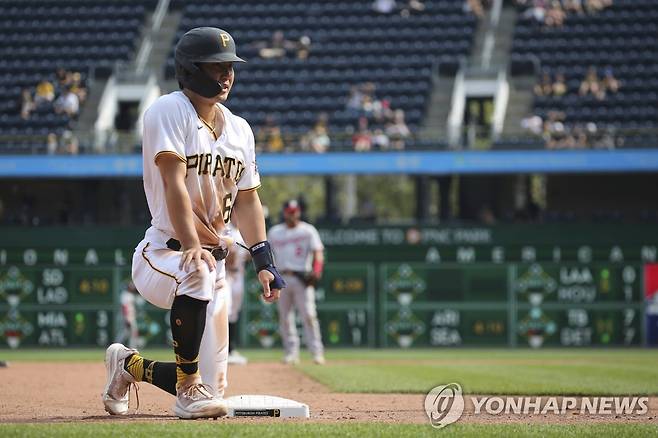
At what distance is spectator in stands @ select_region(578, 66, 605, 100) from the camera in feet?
89.6

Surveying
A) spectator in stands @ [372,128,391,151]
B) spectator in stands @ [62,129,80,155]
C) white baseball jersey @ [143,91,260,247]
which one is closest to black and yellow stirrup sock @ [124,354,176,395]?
white baseball jersey @ [143,91,260,247]

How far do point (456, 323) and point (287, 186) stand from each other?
2986 cm

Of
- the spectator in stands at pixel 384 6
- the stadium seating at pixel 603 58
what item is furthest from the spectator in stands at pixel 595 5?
the spectator in stands at pixel 384 6

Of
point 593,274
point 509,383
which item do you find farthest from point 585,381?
point 593,274

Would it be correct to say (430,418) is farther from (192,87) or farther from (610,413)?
(192,87)

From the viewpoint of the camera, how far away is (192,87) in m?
6.96

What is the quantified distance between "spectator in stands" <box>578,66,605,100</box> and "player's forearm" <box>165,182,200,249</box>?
855 inches

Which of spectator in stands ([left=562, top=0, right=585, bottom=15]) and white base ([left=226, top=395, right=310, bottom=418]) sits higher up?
spectator in stands ([left=562, top=0, right=585, bottom=15])

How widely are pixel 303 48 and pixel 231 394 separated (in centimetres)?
1988

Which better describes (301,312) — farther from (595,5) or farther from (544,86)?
(595,5)

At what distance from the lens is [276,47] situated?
29.6 m

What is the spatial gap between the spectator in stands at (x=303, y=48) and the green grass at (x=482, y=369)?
9771 mm

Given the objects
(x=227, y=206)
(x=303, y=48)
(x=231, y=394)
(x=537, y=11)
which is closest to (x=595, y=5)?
(x=537, y=11)

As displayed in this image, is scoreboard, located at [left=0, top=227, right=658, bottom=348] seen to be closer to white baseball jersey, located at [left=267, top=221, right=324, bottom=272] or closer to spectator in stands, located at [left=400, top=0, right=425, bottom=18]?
white baseball jersey, located at [left=267, top=221, right=324, bottom=272]
